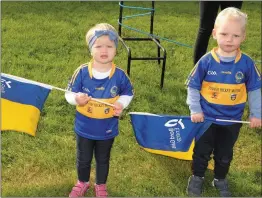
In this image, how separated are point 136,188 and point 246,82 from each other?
1.31 meters

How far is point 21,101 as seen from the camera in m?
3.56

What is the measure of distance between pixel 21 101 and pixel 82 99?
0.73 m

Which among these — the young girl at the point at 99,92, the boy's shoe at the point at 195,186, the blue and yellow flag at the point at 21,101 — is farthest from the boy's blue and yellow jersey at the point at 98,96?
the boy's shoe at the point at 195,186

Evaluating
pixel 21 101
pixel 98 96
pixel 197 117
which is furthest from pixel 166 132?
pixel 21 101

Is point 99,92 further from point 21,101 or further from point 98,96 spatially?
point 21,101

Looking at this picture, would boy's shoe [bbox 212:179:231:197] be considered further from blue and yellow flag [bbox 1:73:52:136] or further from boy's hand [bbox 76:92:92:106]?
blue and yellow flag [bbox 1:73:52:136]

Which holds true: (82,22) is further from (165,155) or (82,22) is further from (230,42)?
(230,42)

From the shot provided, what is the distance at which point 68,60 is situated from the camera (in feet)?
21.7

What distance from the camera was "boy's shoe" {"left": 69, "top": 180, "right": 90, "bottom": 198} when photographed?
11.8 ft

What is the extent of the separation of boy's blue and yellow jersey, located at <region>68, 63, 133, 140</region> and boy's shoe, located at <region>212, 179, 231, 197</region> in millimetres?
1114

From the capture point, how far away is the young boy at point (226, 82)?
3156mm

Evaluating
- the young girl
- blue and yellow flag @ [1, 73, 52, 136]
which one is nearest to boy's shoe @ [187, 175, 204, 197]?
the young girl

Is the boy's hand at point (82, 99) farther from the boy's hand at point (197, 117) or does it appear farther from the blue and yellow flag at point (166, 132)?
the boy's hand at point (197, 117)

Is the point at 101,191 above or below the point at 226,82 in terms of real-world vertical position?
below
